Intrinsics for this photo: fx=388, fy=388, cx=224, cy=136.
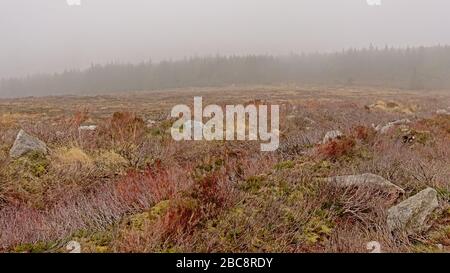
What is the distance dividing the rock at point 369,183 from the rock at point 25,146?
4113 mm

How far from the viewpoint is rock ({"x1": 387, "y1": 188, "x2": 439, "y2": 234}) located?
3303mm

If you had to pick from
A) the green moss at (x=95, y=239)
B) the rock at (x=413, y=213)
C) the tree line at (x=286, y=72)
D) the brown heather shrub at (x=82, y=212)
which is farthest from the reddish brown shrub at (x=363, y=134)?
the tree line at (x=286, y=72)

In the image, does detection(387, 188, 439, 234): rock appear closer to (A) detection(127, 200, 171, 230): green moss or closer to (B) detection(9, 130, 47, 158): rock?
(A) detection(127, 200, 171, 230): green moss

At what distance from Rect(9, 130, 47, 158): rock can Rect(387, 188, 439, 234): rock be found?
4.69 m

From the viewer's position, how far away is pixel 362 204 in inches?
147

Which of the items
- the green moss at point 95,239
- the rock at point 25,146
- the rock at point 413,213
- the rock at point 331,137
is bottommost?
the green moss at point 95,239

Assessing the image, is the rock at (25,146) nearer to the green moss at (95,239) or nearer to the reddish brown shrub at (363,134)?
the green moss at (95,239)

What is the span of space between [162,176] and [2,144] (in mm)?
3382

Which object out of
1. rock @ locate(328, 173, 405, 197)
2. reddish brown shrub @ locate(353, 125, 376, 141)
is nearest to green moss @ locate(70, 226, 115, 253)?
rock @ locate(328, 173, 405, 197)

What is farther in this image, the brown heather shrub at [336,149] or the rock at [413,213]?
the brown heather shrub at [336,149]

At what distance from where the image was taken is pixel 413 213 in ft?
11.1

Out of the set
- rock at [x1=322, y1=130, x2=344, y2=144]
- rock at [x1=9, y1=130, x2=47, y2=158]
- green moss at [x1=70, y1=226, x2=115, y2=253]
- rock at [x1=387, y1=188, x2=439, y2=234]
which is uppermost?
rock at [x1=9, y1=130, x2=47, y2=158]

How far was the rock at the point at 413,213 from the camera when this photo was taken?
3.30 metres

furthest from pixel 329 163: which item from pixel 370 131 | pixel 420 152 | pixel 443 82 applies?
pixel 443 82
